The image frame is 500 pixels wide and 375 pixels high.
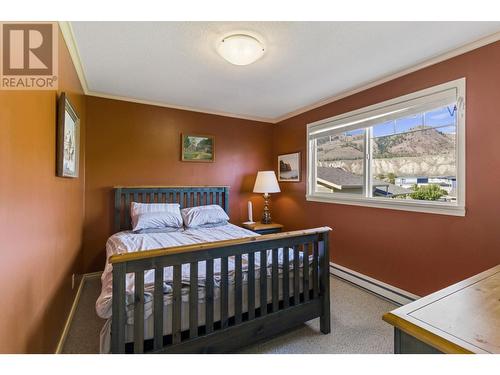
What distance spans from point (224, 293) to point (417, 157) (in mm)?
2203

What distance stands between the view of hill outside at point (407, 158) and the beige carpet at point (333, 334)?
1182 mm

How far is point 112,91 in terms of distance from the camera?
2.97 meters

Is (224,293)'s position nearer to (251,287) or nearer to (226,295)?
(226,295)

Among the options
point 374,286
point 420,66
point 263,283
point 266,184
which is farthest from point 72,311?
point 420,66

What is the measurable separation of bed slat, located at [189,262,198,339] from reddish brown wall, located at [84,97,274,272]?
7.26 feet

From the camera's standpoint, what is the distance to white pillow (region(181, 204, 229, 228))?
3.16m

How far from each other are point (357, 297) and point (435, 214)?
112 centimetres

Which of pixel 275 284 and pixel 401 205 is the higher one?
pixel 401 205

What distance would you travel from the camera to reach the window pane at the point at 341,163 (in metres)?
2.92

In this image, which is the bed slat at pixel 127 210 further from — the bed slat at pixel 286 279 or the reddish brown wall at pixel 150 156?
the bed slat at pixel 286 279

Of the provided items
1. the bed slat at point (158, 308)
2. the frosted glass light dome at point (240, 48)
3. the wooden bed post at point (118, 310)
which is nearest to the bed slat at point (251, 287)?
the bed slat at point (158, 308)

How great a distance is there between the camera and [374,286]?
104 inches

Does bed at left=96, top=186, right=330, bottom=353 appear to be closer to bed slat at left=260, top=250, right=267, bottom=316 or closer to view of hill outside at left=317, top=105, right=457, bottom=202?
bed slat at left=260, top=250, right=267, bottom=316
